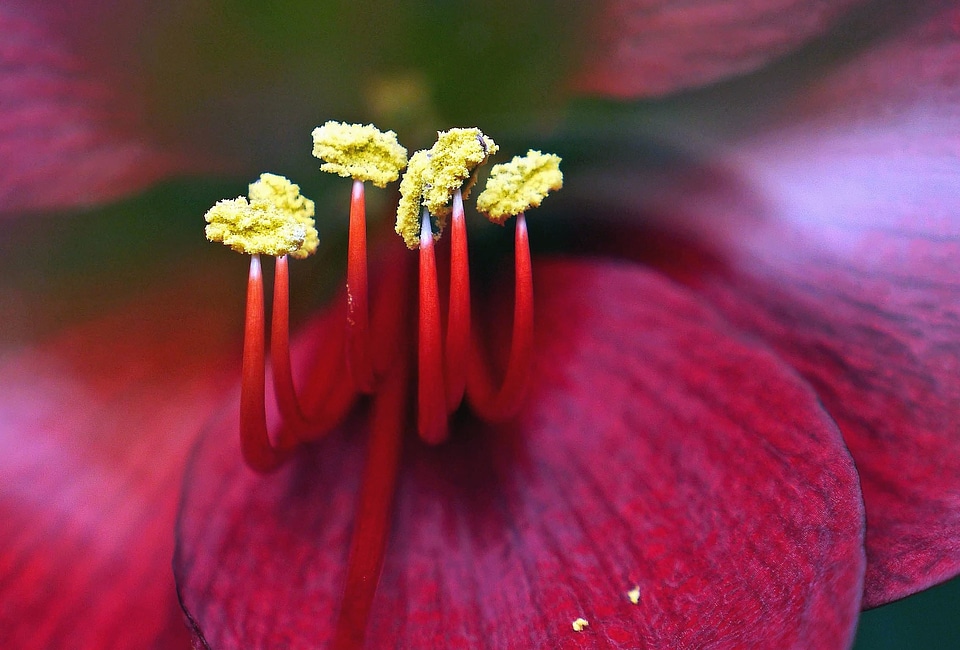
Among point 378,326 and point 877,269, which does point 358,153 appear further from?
point 877,269

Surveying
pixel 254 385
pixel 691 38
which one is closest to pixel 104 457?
pixel 254 385

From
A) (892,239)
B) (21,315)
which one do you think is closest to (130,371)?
(21,315)

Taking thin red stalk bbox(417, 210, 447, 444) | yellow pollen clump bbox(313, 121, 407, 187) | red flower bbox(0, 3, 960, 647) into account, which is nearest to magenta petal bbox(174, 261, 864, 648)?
red flower bbox(0, 3, 960, 647)

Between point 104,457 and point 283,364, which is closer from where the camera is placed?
point 283,364

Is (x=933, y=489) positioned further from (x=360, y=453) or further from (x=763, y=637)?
(x=360, y=453)

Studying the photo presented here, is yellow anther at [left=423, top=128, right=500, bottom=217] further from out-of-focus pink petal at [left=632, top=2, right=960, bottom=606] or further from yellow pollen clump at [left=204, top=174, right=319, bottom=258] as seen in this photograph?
out-of-focus pink petal at [left=632, top=2, right=960, bottom=606]
